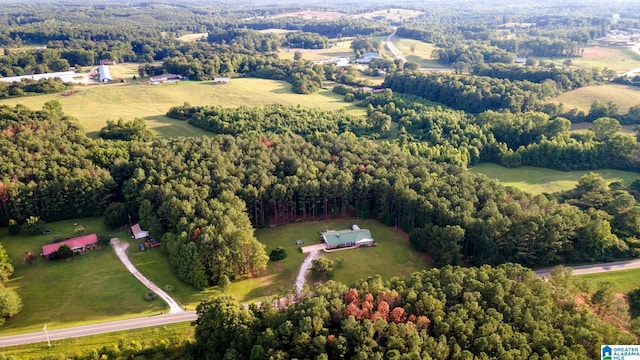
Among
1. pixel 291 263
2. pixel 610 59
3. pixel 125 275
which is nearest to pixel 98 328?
pixel 125 275

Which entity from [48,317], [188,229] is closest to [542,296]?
[188,229]

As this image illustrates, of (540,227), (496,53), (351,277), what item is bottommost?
(351,277)

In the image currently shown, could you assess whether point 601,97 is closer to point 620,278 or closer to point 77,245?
point 620,278

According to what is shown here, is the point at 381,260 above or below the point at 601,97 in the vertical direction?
below

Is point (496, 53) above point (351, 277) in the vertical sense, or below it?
above

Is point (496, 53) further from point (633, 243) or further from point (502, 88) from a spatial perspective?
point (633, 243)

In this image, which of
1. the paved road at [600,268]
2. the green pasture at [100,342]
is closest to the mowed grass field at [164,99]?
the green pasture at [100,342]

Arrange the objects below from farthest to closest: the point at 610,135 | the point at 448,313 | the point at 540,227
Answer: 1. the point at 610,135
2. the point at 540,227
3. the point at 448,313
